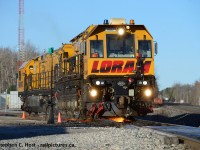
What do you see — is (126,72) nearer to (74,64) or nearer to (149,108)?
(149,108)

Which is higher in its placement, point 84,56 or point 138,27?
point 138,27

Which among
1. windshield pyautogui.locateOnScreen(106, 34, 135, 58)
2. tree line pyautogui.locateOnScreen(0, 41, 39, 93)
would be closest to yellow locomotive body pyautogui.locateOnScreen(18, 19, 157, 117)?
windshield pyautogui.locateOnScreen(106, 34, 135, 58)

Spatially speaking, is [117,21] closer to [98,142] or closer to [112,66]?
[112,66]

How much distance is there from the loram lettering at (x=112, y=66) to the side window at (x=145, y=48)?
2.38 feet

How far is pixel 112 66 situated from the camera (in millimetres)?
17516

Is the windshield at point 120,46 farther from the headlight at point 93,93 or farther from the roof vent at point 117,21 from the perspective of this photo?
the headlight at point 93,93

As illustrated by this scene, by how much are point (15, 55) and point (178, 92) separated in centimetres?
8982

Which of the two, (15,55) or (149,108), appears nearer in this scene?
(149,108)

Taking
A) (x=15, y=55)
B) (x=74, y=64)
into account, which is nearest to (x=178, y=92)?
(x=15, y=55)

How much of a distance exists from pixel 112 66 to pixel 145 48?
1694 millimetres

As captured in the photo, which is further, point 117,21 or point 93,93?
point 117,21

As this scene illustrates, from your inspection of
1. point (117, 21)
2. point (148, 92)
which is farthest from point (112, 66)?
point (117, 21)

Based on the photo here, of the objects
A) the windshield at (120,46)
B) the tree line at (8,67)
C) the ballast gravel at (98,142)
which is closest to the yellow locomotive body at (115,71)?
the windshield at (120,46)

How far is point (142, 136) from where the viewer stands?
41.9 feet
